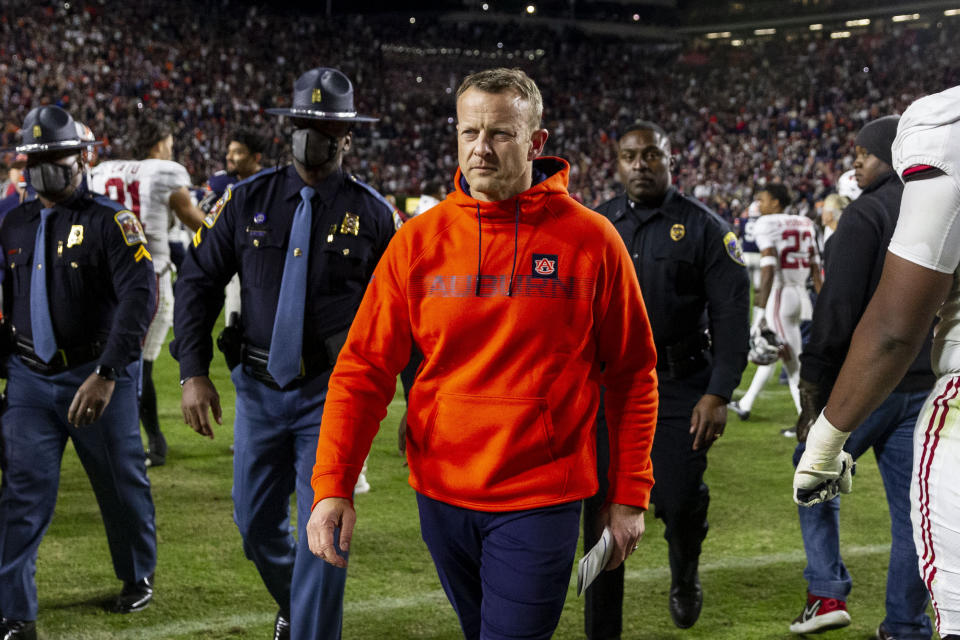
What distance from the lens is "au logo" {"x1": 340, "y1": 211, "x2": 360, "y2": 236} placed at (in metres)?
3.50

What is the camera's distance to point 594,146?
122 feet

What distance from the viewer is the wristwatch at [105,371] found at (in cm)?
383

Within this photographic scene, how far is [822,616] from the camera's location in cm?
398

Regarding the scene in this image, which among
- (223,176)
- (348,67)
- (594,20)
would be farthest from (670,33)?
(223,176)

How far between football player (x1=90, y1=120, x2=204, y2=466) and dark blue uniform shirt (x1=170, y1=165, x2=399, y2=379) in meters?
3.07

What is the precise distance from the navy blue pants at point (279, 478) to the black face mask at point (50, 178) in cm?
118

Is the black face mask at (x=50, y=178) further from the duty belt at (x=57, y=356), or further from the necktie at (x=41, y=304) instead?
the duty belt at (x=57, y=356)

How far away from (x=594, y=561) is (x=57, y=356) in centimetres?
264

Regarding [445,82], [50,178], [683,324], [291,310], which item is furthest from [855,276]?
[445,82]

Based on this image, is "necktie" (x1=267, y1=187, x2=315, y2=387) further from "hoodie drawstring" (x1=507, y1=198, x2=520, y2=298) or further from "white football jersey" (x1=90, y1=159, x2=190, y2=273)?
"white football jersey" (x1=90, y1=159, x2=190, y2=273)

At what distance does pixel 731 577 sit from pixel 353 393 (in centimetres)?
303

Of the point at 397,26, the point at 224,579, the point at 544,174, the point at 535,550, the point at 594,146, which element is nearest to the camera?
the point at 535,550

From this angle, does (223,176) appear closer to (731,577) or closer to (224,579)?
(224,579)

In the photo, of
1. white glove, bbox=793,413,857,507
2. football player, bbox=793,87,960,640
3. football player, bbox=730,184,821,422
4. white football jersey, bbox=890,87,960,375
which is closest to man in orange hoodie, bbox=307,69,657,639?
white glove, bbox=793,413,857,507
